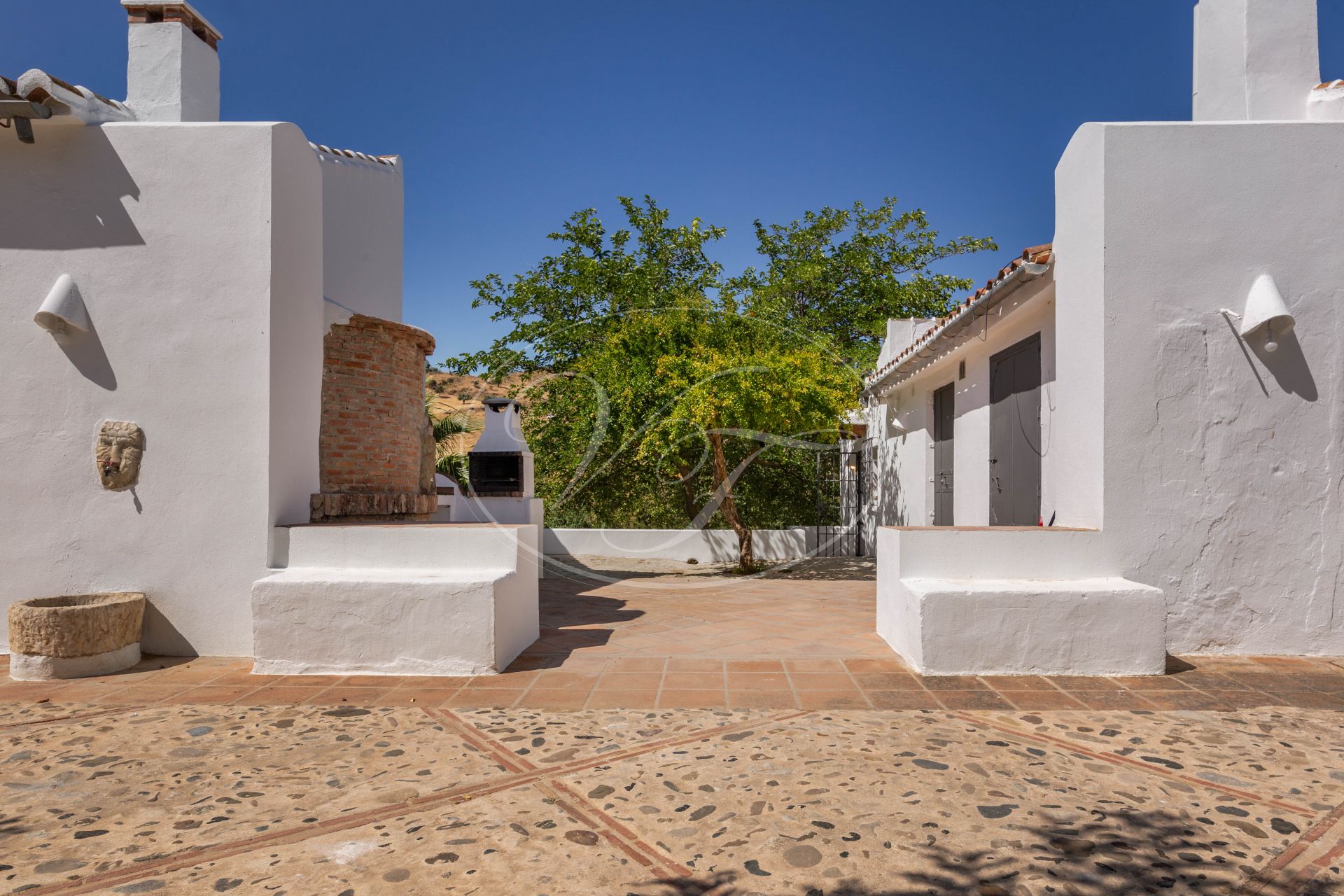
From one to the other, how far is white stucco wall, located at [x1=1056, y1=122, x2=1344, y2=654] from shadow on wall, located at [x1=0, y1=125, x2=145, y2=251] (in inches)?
268

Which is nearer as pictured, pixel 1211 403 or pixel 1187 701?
A: pixel 1187 701

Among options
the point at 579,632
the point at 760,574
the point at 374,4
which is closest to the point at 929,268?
the point at 760,574

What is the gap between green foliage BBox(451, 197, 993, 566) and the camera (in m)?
9.34

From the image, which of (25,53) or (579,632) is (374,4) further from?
(579,632)

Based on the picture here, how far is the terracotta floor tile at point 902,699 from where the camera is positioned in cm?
384

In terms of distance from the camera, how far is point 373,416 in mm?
6875

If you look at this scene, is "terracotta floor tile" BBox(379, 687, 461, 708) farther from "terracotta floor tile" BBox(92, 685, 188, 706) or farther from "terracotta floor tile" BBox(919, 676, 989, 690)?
"terracotta floor tile" BBox(919, 676, 989, 690)

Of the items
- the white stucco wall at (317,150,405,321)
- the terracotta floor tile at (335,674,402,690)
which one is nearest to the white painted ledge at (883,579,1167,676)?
the terracotta floor tile at (335,674,402,690)

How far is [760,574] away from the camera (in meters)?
10.7

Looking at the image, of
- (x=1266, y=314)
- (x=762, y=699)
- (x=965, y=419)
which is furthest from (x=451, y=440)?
(x=1266, y=314)

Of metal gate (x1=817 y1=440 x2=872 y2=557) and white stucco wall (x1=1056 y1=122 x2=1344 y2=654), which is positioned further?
metal gate (x1=817 y1=440 x2=872 y2=557)

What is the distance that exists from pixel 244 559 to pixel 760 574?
23.8ft

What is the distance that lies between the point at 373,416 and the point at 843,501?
9.77 m

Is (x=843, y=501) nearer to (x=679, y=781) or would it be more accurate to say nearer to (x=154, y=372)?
(x=154, y=372)
